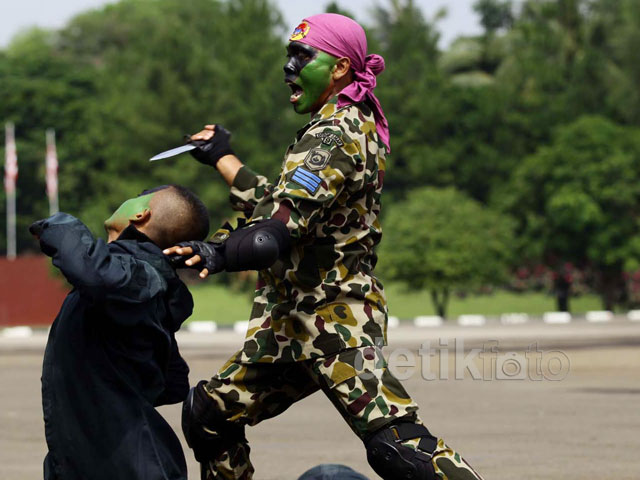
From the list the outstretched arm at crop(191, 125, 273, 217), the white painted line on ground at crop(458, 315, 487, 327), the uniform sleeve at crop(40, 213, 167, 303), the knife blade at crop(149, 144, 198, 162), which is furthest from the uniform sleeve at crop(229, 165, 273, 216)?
the white painted line on ground at crop(458, 315, 487, 327)

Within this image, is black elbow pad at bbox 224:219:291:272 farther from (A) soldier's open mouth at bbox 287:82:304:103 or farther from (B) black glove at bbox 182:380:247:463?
(B) black glove at bbox 182:380:247:463

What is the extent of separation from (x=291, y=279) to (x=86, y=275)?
107cm

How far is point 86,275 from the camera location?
3238 mm

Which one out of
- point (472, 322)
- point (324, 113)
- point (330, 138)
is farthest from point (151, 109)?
point (330, 138)

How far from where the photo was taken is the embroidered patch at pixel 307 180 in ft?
12.8

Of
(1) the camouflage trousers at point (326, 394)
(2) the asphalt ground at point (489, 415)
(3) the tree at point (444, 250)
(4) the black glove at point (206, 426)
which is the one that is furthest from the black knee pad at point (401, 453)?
(3) the tree at point (444, 250)

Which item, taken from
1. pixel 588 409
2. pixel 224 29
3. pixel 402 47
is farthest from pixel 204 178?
pixel 588 409

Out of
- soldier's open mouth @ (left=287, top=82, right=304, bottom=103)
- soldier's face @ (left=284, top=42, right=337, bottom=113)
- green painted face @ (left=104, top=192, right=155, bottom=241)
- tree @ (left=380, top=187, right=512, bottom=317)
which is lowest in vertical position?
tree @ (left=380, top=187, right=512, bottom=317)

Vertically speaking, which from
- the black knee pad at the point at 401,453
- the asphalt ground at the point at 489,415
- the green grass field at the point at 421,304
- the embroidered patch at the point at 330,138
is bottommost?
the green grass field at the point at 421,304

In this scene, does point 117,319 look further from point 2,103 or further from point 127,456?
point 2,103

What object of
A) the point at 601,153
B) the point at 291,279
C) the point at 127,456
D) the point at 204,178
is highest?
the point at 291,279

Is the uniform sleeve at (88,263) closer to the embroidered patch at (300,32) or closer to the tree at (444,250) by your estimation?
the embroidered patch at (300,32)

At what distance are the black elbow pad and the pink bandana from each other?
659 mm

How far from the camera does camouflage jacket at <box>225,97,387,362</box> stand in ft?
13.2
